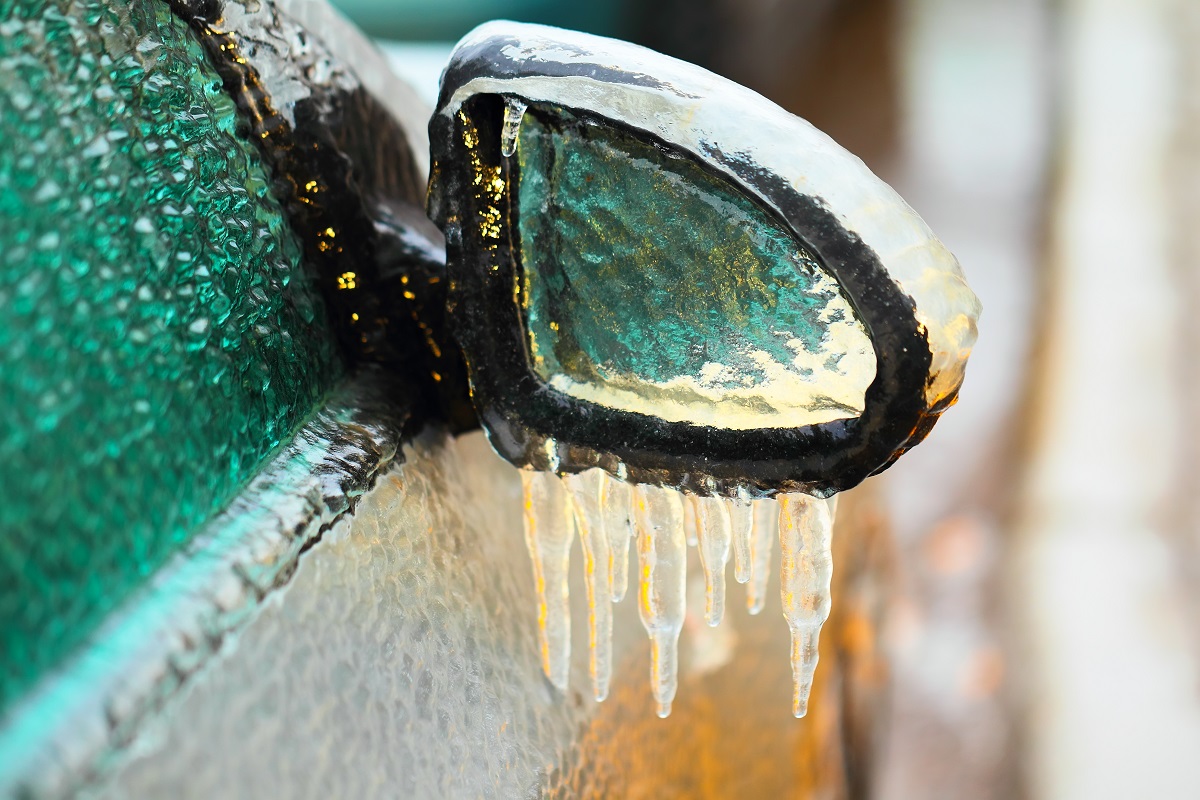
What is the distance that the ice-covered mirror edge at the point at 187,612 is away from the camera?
48cm

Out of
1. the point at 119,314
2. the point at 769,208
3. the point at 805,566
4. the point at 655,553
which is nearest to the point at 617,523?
the point at 655,553

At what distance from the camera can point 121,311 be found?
0.60 meters

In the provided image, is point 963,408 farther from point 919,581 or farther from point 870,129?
point 870,129

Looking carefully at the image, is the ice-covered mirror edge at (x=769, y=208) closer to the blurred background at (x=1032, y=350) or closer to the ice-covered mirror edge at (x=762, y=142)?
the ice-covered mirror edge at (x=762, y=142)

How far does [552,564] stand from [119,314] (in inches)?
17.6

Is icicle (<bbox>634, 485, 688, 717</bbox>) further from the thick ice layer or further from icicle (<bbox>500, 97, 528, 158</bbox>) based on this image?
icicle (<bbox>500, 97, 528, 158</bbox>)

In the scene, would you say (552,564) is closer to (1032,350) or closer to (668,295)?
(668,295)

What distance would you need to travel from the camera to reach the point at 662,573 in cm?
93

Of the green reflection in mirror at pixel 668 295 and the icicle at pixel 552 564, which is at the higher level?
the green reflection in mirror at pixel 668 295

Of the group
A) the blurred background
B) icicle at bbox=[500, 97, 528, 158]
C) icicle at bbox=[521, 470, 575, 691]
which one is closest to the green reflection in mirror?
icicle at bbox=[500, 97, 528, 158]

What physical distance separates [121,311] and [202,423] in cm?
8

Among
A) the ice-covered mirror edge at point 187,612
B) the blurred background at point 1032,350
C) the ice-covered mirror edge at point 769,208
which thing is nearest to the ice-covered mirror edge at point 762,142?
the ice-covered mirror edge at point 769,208

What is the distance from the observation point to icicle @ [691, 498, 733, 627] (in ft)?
2.81

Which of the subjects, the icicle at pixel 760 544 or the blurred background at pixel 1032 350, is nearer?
the icicle at pixel 760 544
